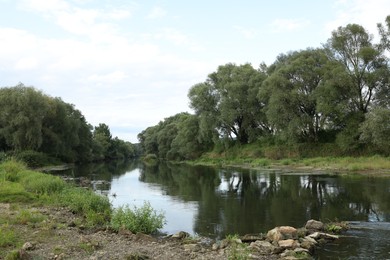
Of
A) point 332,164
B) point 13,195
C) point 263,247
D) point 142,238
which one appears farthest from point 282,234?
point 332,164

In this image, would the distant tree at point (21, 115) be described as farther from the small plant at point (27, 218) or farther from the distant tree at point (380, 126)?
the distant tree at point (380, 126)

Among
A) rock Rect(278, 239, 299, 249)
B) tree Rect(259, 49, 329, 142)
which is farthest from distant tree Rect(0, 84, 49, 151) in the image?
rock Rect(278, 239, 299, 249)

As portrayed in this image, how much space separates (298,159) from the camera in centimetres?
6094

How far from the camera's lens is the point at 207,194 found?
102 feet

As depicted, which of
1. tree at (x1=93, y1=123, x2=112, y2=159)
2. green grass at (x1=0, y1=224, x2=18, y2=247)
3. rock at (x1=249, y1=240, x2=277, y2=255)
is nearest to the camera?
green grass at (x1=0, y1=224, x2=18, y2=247)

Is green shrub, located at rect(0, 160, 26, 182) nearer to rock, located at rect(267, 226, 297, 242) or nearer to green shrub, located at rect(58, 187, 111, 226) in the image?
green shrub, located at rect(58, 187, 111, 226)

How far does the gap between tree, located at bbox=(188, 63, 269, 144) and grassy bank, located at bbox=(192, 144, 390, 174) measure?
4263mm

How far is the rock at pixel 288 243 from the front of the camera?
13953mm

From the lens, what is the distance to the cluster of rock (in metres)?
13.3

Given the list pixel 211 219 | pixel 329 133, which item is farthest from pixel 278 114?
pixel 211 219

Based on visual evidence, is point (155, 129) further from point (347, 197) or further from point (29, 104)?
point (347, 197)

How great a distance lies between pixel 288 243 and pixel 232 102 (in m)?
63.8

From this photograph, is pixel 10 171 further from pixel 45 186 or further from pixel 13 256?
pixel 13 256

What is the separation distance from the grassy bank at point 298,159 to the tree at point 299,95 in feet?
10.3
